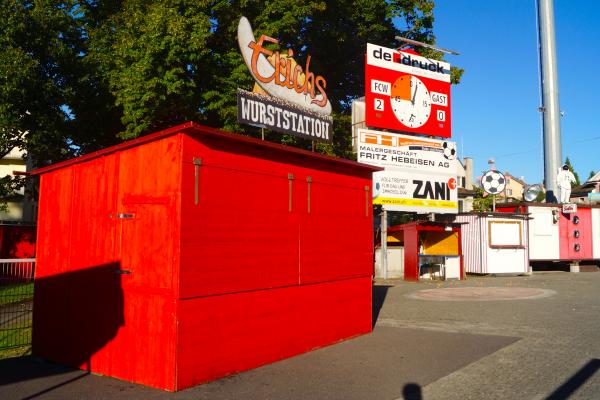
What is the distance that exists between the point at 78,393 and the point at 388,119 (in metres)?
17.5

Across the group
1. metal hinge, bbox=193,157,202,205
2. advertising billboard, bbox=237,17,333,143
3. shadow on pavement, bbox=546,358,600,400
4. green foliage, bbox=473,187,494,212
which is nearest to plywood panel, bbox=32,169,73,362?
metal hinge, bbox=193,157,202,205

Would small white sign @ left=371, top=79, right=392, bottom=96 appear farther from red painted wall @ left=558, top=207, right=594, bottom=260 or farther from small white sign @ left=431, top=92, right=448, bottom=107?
red painted wall @ left=558, top=207, right=594, bottom=260

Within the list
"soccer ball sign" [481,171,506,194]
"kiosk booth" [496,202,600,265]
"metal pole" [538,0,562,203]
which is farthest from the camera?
"metal pole" [538,0,562,203]

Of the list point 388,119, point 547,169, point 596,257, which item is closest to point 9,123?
point 388,119

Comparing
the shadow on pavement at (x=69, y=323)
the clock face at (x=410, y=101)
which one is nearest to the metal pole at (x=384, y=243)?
the clock face at (x=410, y=101)

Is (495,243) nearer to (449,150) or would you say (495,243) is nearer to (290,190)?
(449,150)

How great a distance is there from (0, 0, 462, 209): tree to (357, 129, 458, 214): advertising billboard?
3736 millimetres

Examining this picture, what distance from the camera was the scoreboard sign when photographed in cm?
2145

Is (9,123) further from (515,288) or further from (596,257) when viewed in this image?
(596,257)

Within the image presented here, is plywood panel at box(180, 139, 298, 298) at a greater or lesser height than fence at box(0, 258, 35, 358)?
greater

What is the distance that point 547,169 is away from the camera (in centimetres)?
4012

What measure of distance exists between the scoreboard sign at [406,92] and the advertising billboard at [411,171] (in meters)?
0.66

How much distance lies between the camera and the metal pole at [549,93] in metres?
40.2

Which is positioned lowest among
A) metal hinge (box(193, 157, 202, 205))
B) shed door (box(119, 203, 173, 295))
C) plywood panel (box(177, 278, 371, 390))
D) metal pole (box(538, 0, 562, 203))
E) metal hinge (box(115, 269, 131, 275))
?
plywood panel (box(177, 278, 371, 390))
